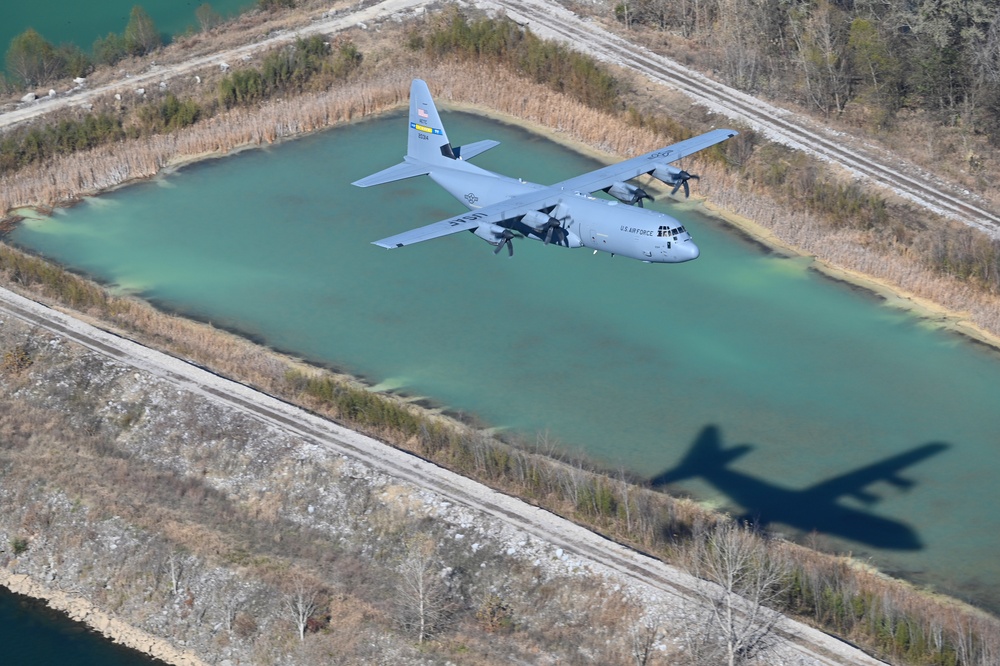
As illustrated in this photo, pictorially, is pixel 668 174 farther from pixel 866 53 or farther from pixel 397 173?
pixel 866 53

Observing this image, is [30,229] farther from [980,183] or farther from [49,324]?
[980,183]

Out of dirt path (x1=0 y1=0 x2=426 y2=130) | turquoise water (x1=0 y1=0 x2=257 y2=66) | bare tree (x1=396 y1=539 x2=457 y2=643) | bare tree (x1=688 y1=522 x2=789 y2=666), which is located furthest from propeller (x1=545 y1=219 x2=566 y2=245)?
turquoise water (x1=0 y1=0 x2=257 y2=66)

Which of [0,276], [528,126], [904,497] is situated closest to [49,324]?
[0,276]

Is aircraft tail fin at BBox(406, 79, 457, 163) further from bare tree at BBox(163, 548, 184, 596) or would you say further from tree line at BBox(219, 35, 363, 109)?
bare tree at BBox(163, 548, 184, 596)

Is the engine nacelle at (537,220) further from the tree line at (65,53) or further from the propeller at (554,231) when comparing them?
the tree line at (65,53)

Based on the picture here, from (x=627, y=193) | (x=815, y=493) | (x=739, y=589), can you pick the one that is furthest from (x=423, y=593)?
(x=627, y=193)

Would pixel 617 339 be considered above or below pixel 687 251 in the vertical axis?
below
